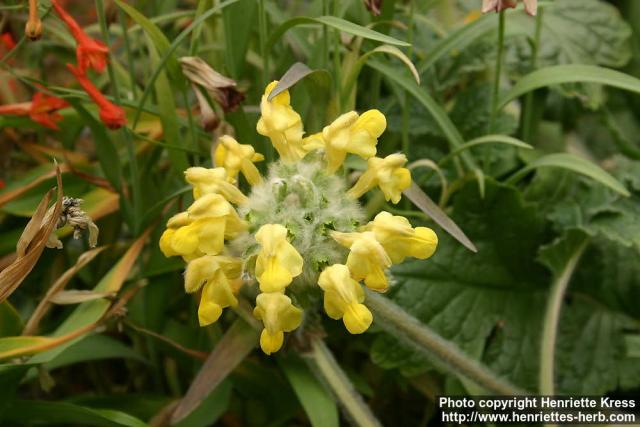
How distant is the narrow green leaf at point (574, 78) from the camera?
39.2 inches

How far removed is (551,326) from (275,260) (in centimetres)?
60

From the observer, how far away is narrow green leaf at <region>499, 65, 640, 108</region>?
100cm

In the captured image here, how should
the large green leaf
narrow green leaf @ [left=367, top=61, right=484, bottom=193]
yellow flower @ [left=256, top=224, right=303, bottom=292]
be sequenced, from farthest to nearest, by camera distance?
the large green leaf, narrow green leaf @ [left=367, top=61, right=484, bottom=193], yellow flower @ [left=256, top=224, right=303, bottom=292]

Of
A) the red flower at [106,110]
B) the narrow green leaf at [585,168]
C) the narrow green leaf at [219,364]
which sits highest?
the red flower at [106,110]

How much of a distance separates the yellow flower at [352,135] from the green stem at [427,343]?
0.19 m

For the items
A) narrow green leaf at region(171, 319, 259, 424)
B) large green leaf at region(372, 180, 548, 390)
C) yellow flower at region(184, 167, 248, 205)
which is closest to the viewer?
yellow flower at region(184, 167, 248, 205)

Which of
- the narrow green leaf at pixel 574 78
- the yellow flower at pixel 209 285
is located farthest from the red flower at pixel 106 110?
the narrow green leaf at pixel 574 78

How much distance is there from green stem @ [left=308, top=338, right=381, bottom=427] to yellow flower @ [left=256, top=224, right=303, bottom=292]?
0.31 metres

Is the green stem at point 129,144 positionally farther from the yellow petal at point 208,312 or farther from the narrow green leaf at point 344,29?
the yellow petal at point 208,312

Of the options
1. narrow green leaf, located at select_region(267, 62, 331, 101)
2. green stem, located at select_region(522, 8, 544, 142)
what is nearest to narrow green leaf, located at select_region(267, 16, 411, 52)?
narrow green leaf, located at select_region(267, 62, 331, 101)

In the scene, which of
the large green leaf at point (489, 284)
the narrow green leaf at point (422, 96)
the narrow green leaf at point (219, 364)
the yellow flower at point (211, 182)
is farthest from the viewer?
Result: the large green leaf at point (489, 284)

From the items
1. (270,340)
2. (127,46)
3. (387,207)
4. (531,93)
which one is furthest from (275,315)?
(531,93)

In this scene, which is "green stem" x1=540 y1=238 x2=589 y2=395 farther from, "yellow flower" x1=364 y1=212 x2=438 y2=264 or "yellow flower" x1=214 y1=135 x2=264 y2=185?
"yellow flower" x1=214 y1=135 x2=264 y2=185

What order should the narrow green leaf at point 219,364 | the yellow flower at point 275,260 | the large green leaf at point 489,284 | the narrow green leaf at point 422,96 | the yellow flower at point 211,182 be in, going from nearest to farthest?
1. the yellow flower at point 275,260
2. the yellow flower at point 211,182
3. the narrow green leaf at point 219,364
4. the narrow green leaf at point 422,96
5. the large green leaf at point 489,284
